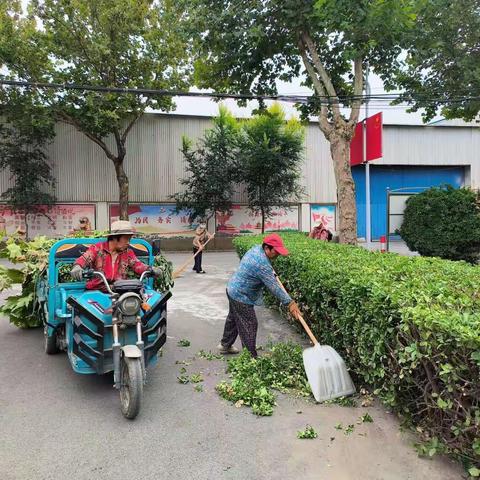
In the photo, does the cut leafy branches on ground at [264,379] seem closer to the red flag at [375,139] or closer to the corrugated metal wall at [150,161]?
the red flag at [375,139]

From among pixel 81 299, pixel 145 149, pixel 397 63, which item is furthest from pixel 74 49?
pixel 81 299

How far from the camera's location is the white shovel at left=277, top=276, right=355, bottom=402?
419 cm

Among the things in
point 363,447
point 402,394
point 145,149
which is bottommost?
point 363,447

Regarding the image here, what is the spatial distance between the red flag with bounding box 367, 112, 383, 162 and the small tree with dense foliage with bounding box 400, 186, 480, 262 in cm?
207

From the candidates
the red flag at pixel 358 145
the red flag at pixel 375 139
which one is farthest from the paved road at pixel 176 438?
the red flag at pixel 358 145

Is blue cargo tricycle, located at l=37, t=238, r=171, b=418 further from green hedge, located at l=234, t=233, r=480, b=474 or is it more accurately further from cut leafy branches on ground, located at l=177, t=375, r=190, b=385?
green hedge, located at l=234, t=233, r=480, b=474

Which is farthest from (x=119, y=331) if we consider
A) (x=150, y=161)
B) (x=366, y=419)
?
(x=150, y=161)

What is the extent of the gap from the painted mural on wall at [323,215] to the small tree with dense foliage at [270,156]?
2.89 meters

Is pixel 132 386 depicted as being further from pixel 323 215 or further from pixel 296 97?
pixel 323 215

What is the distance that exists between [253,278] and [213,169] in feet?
53.7

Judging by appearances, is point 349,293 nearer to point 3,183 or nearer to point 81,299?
point 81,299

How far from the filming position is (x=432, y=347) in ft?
9.47

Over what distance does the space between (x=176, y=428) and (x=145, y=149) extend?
2041 centimetres

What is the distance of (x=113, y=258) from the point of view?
4.91 m
